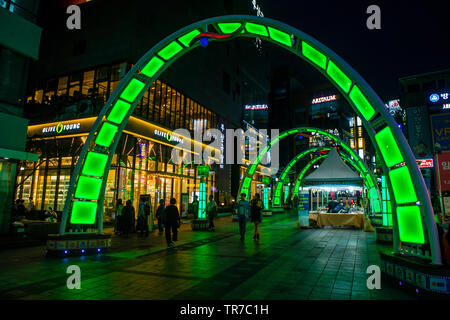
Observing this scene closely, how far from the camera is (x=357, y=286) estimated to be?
5762 millimetres

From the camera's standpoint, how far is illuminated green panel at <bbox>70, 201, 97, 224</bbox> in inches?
374

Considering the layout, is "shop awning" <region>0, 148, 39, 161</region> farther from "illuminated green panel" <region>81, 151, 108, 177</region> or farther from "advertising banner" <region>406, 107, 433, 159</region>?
"advertising banner" <region>406, 107, 433, 159</region>

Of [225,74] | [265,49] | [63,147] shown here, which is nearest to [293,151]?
[265,49]

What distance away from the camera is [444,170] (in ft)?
61.3

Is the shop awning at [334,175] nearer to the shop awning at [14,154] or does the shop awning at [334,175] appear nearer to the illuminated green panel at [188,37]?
the illuminated green panel at [188,37]

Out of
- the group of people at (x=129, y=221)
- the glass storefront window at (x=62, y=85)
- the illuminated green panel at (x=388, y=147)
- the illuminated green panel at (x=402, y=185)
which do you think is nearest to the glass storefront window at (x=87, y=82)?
the glass storefront window at (x=62, y=85)

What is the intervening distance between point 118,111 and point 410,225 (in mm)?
9680

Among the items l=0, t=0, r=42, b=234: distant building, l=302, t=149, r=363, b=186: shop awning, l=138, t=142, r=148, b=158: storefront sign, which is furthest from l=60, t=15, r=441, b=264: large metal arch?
l=302, t=149, r=363, b=186: shop awning

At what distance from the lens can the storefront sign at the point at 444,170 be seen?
721 inches

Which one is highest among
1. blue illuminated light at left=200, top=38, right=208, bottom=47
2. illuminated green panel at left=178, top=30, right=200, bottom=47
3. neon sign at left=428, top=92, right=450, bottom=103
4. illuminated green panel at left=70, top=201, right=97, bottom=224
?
neon sign at left=428, top=92, right=450, bottom=103

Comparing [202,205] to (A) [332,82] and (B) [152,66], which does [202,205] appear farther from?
(A) [332,82]

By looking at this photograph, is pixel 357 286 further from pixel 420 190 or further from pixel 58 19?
pixel 58 19

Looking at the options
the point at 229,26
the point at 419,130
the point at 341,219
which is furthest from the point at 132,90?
the point at 419,130

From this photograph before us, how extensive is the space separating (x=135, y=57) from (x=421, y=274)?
66.1 feet
